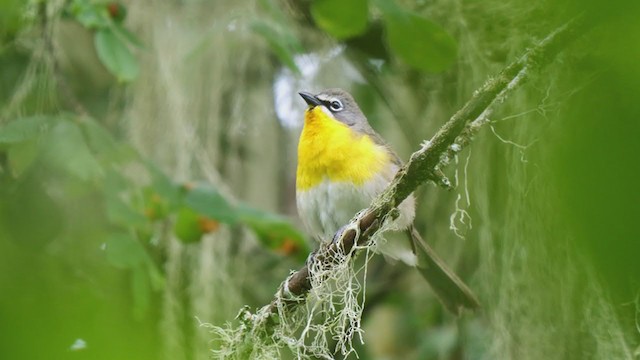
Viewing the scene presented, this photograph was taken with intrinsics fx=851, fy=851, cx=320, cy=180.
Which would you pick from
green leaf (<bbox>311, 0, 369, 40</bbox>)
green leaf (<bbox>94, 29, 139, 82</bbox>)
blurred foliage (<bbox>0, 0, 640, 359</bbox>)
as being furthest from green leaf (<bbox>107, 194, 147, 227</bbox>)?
green leaf (<bbox>311, 0, 369, 40</bbox>)

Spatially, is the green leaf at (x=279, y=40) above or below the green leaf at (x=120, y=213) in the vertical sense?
above

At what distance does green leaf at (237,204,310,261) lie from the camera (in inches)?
123

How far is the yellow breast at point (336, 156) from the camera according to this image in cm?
293

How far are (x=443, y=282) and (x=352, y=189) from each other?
0.49 meters

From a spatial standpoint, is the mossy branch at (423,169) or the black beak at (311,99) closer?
the mossy branch at (423,169)

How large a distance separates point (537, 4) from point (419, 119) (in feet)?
12.0

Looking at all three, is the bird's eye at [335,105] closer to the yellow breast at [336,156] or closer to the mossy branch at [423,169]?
the yellow breast at [336,156]

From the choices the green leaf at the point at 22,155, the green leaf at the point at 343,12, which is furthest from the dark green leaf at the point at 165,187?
the green leaf at the point at 343,12

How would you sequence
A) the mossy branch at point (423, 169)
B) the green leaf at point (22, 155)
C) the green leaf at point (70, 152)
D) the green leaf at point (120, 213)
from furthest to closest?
the green leaf at point (120, 213)
the green leaf at point (70, 152)
the green leaf at point (22, 155)
the mossy branch at point (423, 169)

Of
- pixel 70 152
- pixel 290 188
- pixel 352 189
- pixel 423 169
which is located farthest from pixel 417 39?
pixel 290 188

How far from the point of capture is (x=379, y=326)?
486 centimetres

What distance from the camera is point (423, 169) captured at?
1.76m

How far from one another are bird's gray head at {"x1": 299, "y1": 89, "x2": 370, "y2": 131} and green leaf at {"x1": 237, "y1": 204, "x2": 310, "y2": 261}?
17.8 inches

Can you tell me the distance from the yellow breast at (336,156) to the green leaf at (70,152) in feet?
2.74
